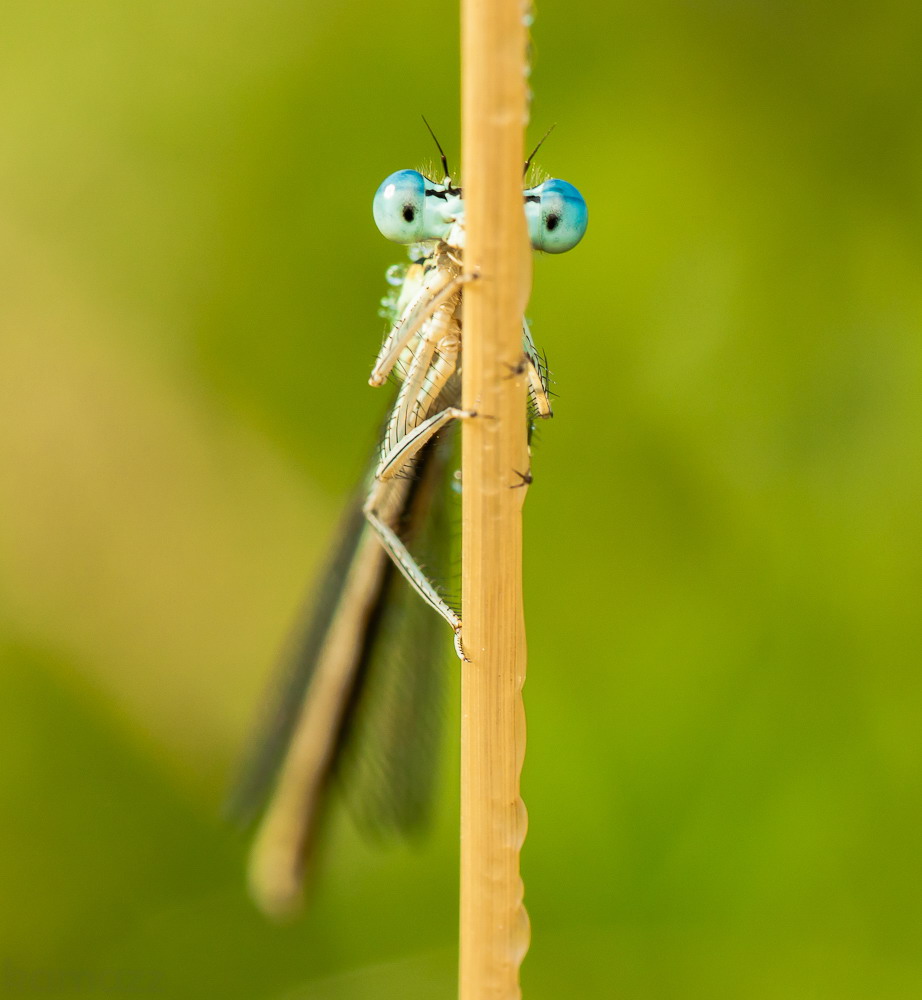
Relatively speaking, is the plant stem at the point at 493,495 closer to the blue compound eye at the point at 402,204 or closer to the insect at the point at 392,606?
the insect at the point at 392,606

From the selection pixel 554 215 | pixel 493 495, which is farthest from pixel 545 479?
pixel 493 495

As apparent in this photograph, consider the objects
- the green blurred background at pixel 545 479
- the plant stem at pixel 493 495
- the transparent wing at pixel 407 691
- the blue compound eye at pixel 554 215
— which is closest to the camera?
the plant stem at pixel 493 495

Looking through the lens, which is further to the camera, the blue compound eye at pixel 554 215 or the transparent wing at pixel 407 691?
Result: the transparent wing at pixel 407 691

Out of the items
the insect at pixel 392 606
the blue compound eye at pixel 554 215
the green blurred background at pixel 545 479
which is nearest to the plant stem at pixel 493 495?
the insect at pixel 392 606

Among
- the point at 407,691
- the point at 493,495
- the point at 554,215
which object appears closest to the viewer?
the point at 493,495

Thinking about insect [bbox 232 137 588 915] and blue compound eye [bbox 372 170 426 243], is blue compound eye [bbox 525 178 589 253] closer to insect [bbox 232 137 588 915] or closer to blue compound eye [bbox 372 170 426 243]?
insect [bbox 232 137 588 915]

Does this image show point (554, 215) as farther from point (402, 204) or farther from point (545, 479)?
point (545, 479)

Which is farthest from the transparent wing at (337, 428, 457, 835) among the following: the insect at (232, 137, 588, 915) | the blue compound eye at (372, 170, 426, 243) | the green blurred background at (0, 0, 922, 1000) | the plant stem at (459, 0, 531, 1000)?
the plant stem at (459, 0, 531, 1000)
